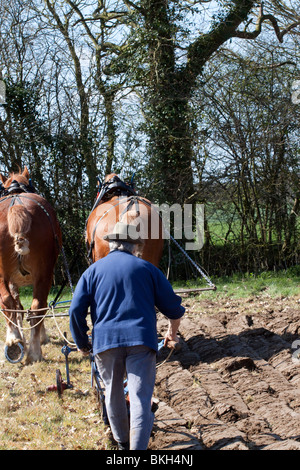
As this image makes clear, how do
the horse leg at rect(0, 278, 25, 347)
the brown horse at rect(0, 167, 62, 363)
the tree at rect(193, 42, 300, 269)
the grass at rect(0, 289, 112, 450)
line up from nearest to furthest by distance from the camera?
the grass at rect(0, 289, 112, 450) → the brown horse at rect(0, 167, 62, 363) → the horse leg at rect(0, 278, 25, 347) → the tree at rect(193, 42, 300, 269)

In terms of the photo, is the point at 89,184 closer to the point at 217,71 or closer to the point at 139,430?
the point at 217,71

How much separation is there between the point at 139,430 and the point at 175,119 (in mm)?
9934

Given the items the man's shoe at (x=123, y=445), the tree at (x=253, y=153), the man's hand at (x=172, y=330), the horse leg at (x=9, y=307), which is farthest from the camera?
the tree at (x=253, y=153)

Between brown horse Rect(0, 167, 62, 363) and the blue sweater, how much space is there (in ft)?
8.34

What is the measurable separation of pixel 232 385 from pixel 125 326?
2109 millimetres

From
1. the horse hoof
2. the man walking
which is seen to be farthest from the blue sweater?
the horse hoof

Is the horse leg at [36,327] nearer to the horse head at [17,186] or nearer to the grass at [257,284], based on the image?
the horse head at [17,186]

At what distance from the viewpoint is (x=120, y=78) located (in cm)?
1349

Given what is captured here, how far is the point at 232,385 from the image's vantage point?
16.7ft

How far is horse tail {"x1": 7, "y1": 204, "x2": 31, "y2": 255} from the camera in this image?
5891 mm

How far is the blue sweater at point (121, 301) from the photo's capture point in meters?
3.44

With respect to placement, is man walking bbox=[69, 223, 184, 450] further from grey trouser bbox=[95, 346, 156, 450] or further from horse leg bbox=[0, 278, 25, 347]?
horse leg bbox=[0, 278, 25, 347]

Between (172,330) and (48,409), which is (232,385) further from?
(48,409)

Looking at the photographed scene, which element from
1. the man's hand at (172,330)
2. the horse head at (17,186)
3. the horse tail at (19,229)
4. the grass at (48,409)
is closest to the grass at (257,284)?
the grass at (48,409)
